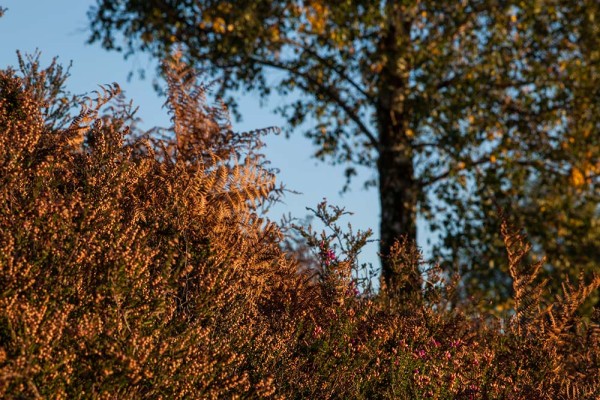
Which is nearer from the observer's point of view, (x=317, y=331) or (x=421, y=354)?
(x=317, y=331)

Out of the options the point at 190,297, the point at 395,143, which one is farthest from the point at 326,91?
the point at 190,297

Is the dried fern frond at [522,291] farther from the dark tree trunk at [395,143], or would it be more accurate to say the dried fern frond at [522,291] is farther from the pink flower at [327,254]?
the dark tree trunk at [395,143]

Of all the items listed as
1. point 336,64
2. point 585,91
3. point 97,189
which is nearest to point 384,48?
point 336,64

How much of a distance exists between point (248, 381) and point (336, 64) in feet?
32.6

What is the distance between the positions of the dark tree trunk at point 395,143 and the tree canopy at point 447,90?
0.02 metres

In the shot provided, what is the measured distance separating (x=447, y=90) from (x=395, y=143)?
119 centimetres

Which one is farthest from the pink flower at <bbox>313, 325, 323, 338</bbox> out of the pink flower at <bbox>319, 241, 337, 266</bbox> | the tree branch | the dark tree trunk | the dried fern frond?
the tree branch

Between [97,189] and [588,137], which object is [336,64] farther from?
[97,189]

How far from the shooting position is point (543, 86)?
42.6 feet

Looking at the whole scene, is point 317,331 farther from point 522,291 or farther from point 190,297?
point 522,291

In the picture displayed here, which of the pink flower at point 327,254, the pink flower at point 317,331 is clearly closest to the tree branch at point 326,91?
the pink flower at point 327,254

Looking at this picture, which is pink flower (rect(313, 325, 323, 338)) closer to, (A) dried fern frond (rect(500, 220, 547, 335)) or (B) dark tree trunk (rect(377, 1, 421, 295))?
(A) dried fern frond (rect(500, 220, 547, 335))

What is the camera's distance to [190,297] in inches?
169

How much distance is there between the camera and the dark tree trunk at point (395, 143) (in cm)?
1248
